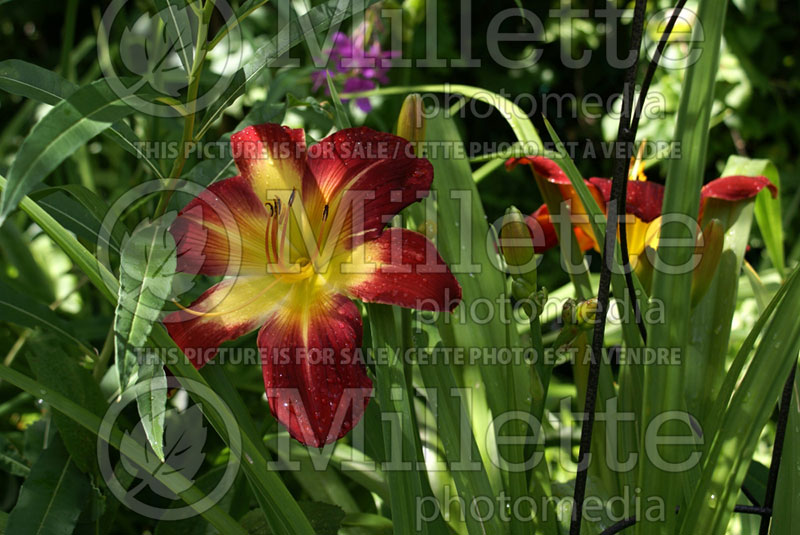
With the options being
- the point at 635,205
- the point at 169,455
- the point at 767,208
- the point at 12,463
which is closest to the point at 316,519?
the point at 169,455

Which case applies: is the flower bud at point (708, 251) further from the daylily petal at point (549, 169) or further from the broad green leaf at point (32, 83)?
the broad green leaf at point (32, 83)

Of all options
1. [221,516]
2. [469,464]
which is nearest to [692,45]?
[469,464]

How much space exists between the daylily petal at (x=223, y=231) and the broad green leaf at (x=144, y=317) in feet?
0.24

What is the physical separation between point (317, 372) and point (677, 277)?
267 millimetres

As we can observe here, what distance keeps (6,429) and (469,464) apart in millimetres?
829

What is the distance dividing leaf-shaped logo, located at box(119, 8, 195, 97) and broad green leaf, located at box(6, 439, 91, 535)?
0.34m

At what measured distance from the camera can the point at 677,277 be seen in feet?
1.79

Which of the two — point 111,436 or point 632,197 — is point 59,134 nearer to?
point 111,436

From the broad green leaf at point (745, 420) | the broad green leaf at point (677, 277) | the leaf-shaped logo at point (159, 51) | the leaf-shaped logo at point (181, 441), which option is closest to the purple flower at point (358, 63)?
the leaf-shaped logo at point (159, 51)

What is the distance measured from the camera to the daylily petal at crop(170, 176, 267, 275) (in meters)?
0.58

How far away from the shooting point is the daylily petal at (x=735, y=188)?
71 cm

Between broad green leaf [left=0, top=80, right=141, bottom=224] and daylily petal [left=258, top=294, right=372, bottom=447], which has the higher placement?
broad green leaf [left=0, top=80, right=141, bottom=224]

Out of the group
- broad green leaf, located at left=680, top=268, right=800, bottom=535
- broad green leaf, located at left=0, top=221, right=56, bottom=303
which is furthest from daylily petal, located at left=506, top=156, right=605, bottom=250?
broad green leaf, located at left=0, top=221, right=56, bottom=303

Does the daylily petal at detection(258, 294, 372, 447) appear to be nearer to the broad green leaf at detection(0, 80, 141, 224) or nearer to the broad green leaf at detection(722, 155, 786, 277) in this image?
the broad green leaf at detection(0, 80, 141, 224)
